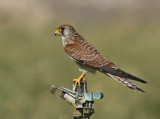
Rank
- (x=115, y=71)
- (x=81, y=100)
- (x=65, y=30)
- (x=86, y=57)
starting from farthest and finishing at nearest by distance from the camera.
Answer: (x=65, y=30), (x=86, y=57), (x=115, y=71), (x=81, y=100)

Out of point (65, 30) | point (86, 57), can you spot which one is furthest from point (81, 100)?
point (65, 30)

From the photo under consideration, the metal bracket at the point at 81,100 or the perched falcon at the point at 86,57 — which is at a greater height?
the perched falcon at the point at 86,57

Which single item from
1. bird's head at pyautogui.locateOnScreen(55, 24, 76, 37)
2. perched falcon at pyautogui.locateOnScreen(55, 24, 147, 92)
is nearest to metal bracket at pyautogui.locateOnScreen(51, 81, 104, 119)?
perched falcon at pyautogui.locateOnScreen(55, 24, 147, 92)

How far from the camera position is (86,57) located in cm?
613

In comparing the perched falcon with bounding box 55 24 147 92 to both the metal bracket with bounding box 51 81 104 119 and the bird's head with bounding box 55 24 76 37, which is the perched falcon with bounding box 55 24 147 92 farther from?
the metal bracket with bounding box 51 81 104 119

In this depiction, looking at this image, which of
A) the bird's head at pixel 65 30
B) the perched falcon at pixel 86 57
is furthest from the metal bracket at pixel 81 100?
the bird's head at pixel 65 30

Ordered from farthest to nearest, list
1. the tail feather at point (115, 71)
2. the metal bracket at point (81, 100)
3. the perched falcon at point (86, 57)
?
the perched falcon at point (86, 57)
the tail feather at point (115, 71)
the metal bracket at point (81, 100)

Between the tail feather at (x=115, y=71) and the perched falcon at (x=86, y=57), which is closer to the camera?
the tail feather at (x=115, y=71)

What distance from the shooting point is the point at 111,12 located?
14391mm

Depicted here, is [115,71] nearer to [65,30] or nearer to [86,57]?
[86,57]

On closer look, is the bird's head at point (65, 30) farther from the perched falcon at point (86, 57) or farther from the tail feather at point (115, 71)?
the tail feather at point (115, 71)

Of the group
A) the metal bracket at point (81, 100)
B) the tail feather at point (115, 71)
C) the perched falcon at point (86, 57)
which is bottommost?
the metal bracket at point (81, 100)

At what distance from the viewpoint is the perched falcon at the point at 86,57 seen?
567cm

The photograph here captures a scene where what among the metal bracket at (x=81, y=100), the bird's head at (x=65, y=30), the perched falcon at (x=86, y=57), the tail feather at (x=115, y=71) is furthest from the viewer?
the bird's head at (x=65, y=30)
